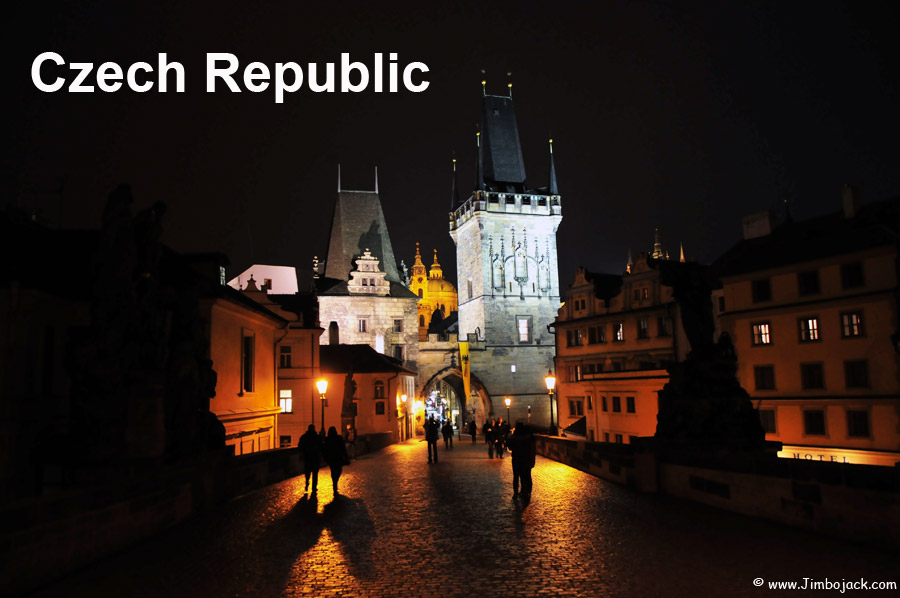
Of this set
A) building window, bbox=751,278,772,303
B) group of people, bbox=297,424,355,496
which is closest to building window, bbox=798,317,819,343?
building window, bbox=751,278,772,303

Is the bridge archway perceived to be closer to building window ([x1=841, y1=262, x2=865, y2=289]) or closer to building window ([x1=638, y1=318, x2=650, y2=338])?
building window ([x1=638, y1=318, x2=650, y2=338])

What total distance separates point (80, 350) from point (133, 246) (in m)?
1.81

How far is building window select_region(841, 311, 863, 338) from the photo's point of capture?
31.3 meters

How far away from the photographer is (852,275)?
31.5 m

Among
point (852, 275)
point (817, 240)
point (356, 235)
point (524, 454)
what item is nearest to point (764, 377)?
point (852, 275)

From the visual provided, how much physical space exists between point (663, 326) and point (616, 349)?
163 inches

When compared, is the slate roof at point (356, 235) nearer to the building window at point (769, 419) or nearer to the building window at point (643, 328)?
the building window at point (643, 328)

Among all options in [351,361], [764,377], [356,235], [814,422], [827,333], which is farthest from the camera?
[356,235]

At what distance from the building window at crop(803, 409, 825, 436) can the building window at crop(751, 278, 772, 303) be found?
559 centimetres

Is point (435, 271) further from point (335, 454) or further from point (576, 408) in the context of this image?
point (335, 454)

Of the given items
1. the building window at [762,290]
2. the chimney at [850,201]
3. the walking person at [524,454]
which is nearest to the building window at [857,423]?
the building window at [762,290]

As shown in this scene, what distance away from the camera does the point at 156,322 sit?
11773 millimetres

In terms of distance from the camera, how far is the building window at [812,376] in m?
32.6

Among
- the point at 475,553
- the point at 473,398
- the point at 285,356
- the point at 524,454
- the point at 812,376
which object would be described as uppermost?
the point at 285,356
